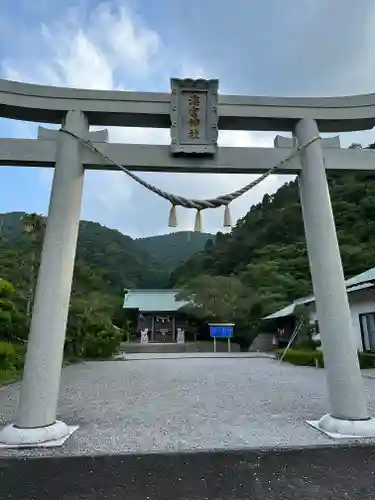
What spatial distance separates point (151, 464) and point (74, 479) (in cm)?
53

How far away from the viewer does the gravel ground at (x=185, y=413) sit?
3092 mm

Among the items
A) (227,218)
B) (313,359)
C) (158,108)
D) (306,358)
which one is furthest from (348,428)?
(306,358)

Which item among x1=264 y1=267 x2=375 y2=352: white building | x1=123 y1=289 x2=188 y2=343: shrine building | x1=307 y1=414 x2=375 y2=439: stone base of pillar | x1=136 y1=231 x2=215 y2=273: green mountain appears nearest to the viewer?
x1=307 y1=414 x2=375 y2=439: stone base of pillar

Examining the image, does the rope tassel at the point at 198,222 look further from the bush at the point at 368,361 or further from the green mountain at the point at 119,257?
the green mountain at the point at 119,257

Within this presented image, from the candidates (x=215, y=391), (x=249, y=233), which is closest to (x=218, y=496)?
(x=215, y=391)

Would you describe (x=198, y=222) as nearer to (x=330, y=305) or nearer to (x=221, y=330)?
(x=330, y=305)

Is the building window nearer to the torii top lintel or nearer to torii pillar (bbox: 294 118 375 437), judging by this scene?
the torii top lintel

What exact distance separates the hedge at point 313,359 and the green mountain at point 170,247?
4695 cm

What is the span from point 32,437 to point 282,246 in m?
34.2

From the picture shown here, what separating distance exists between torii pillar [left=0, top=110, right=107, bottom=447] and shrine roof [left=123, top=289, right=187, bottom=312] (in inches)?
1017

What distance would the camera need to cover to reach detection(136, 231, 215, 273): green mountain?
65.7m

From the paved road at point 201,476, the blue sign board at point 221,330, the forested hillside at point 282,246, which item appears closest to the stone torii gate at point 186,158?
the paved road at point 201,476

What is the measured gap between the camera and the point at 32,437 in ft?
10.1

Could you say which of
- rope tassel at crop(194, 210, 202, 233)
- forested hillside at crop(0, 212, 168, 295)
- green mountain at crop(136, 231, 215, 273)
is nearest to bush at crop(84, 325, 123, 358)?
rope tassel at crop(194, 210, 202, 233)
